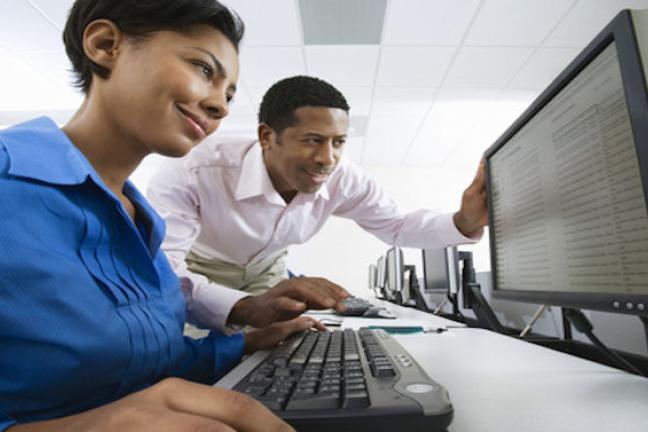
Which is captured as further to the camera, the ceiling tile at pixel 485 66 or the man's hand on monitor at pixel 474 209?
the ceiling tile at pixel 485 66

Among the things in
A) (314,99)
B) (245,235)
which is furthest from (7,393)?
(314,99)

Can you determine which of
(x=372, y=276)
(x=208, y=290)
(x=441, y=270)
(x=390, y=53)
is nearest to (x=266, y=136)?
(x=208, y=290)

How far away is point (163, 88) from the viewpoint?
0.60m

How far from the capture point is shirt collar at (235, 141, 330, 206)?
4.09ft

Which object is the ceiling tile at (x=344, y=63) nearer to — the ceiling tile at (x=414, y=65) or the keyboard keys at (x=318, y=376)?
the ceiling tile at (x=414, y=65)

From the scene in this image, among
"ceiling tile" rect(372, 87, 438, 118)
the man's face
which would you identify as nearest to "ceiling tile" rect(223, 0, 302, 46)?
"ceiling tile" rect(372, 87, 438, 118)

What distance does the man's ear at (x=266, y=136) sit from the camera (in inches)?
53.3

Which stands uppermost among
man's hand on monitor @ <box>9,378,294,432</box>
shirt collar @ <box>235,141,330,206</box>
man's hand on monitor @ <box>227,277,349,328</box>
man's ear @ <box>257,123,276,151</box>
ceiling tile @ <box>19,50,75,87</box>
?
ceiling tile @ <box>19,50,75,87</box>

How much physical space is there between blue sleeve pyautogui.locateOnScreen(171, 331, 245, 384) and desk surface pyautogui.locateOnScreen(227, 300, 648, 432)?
0.30 m

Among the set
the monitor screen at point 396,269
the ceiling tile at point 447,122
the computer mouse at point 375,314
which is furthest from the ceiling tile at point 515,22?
the computer mouse at point 375,314

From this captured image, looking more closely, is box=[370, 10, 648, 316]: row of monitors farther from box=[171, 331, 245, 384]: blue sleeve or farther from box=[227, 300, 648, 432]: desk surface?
box=[171, 331, 245, 384]: blue sleeve

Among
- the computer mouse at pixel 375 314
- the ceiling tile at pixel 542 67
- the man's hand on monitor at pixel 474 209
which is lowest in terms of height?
the computer mouse at pixel 375 314

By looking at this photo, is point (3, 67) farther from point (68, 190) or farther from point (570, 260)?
point (570, 260)

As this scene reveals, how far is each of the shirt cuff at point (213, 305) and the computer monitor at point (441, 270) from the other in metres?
0.96
